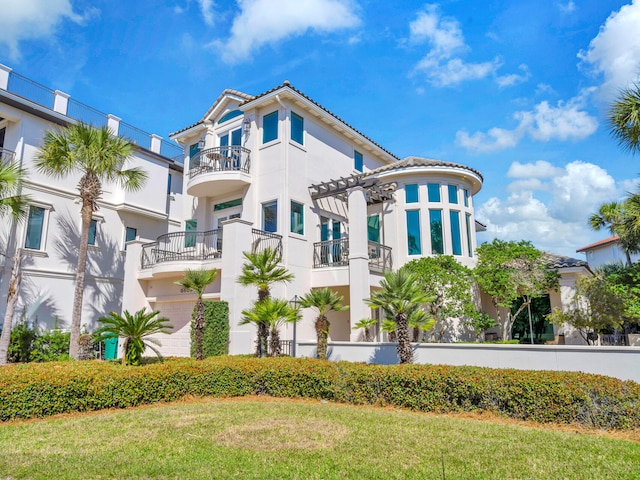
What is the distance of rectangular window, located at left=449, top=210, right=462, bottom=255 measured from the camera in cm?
1953

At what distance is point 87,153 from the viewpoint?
1588cm

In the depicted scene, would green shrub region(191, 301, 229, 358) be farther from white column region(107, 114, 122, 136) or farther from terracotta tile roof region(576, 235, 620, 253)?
terracotta tile roof region(576, 235, 620, 253)

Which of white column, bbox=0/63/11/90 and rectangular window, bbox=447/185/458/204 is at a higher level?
white column, bbox=0/63/11/90

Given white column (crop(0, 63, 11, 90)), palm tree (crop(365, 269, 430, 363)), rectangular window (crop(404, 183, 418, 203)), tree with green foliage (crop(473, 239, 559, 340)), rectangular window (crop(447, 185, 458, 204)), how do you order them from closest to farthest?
palm tree (crop(365, 269, 430, 363))
tree with green foliage (crop(473, 239, 559, 340))
white column (crop(0, 63, 11, 90))
rectangular window (crop(404, 183, 418, 203))
rectangular window (crop(447, 185, 458, 204))

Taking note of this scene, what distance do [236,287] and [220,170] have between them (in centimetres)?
584

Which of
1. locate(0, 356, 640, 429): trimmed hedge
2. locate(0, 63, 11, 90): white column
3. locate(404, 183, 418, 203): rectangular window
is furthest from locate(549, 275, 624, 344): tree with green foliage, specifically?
locate(0, 63, 11, 90): white column

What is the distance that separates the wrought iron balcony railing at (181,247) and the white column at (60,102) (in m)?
8.36

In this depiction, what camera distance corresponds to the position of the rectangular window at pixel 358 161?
2198cm

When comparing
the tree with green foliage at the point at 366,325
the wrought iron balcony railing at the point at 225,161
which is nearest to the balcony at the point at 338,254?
the tree with green foliage at the point at 366,325

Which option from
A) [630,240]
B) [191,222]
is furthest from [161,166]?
[630,240]

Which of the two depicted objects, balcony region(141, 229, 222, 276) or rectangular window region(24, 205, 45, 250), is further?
rectangular window region(24, 205, 45, 250)

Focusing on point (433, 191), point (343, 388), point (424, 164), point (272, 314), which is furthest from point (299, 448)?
point (424, 164)

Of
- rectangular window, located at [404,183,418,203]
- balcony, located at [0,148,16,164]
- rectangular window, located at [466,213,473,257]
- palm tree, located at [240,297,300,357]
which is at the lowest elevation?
palm tree, located at [240,297,300,357]

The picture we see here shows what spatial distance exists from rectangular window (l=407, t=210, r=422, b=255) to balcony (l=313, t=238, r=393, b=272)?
1435 millimetres
